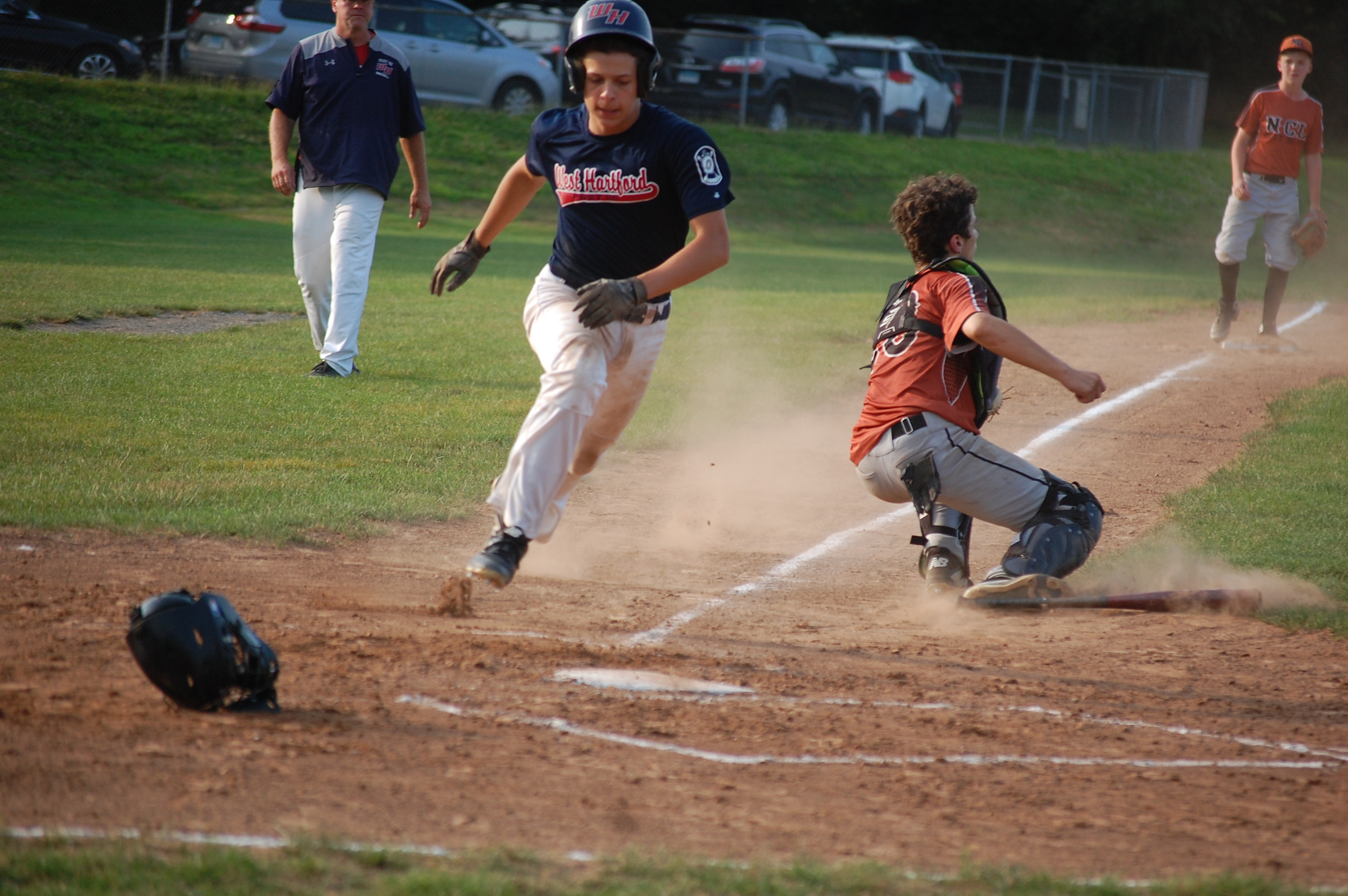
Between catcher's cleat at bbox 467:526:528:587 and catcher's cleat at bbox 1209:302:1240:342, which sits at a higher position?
catcher's cleat at bbox 467:526:528:587

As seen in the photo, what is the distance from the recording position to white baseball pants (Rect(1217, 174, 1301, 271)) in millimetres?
12109

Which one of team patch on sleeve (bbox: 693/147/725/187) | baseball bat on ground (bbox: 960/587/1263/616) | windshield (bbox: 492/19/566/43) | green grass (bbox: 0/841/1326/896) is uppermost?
windshield (bbox: 492/19/566/43)

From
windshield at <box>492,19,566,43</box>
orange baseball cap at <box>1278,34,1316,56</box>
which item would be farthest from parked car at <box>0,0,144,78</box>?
orange baseball cap at <box>1278,34,1316,56</box>

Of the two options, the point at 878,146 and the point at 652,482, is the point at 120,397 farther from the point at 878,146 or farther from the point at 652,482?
the point at 878,146

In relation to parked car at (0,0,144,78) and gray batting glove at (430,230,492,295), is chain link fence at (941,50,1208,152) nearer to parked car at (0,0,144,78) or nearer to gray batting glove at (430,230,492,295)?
parked car at (0,0,144,78)

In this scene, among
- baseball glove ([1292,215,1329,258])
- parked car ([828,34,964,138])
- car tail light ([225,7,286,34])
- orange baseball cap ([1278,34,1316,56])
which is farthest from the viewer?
parked car ([828,34,964,138])

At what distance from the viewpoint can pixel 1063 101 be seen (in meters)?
30.7

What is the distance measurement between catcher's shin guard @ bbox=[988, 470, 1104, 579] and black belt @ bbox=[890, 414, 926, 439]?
602mm

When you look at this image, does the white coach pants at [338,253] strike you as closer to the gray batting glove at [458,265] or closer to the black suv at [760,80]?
the gray batting glove at [458,265]

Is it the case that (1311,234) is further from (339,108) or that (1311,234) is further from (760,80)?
(760,80)

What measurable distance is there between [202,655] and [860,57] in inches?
1082

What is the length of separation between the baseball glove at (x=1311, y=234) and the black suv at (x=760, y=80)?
52.8 feet

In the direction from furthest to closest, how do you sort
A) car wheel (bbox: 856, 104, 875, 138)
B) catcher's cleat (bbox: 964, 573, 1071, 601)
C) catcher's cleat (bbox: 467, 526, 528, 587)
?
car wheel (bbox: 856, 104, 875, 138)
catcher's cleat (bbox: 964, 573, 1071, 601)
catcher's cleat (bbox: 467, 526, 528, 587)

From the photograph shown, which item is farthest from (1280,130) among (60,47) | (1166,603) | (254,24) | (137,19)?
(137,19)
